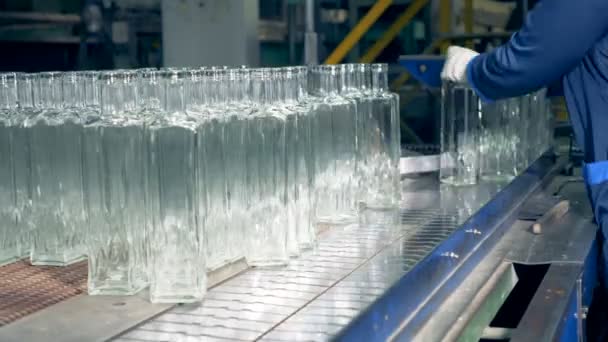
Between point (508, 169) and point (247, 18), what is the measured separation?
1333 millimetres

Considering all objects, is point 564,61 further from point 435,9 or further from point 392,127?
point 435,9

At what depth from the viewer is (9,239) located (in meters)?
1.16

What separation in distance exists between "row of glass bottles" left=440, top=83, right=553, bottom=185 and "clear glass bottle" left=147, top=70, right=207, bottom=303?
108 cm

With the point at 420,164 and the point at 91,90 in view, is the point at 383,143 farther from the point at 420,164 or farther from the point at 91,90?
the point at 91,90

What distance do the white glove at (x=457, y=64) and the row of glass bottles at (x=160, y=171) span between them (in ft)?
1.67

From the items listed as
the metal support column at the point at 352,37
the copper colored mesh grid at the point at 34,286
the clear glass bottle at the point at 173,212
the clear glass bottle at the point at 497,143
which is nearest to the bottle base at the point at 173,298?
the clear glass bottle at the point at 173,212

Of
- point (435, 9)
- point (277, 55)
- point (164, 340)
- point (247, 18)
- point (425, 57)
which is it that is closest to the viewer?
point (164, 340)

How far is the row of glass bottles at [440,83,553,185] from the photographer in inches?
79.0

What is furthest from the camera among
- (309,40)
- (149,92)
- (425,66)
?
(309,40)

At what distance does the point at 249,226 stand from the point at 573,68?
2.49ft

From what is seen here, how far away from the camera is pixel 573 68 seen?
1.55 m

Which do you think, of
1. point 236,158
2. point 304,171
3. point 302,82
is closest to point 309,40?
point 302,82

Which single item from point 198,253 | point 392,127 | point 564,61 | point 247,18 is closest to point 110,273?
point 198,253

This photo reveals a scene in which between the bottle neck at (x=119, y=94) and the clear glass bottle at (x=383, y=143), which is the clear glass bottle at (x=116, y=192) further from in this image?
the clear glass bottle at (x=383, y=143)
